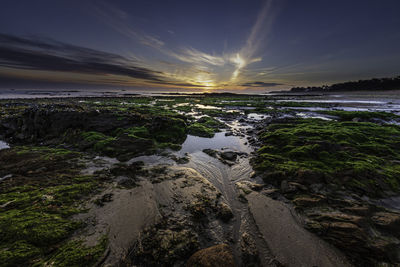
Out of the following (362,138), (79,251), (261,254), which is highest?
(362,138)

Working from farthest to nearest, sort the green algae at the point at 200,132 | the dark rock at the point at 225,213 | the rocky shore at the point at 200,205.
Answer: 1. the green algae at the point at 200,132
2. the dark rock at the point at 225,213
3. the rocky shore at the point at 200,205

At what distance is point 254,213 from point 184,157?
4251 mm

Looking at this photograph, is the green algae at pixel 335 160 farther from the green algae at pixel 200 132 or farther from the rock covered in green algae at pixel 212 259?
the green algae at pixel 200 132

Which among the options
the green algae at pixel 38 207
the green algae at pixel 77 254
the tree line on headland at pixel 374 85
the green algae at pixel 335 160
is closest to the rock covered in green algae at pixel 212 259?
the green algae at pixel 77 254

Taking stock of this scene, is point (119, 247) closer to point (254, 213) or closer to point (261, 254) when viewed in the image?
point (261, 254)

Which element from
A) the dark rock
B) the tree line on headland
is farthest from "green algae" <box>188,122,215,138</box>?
the tree line on headland

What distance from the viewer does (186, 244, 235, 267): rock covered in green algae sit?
2.57m

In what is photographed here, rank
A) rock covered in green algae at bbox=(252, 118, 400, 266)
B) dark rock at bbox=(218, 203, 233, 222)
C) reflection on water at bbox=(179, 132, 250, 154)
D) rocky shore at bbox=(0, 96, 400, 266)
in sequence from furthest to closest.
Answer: reflection on water at bbox=(179, 132, 250, 154), dark rock at bbox=(218, 203, 233, 222), rock covered in green algae at bbox=(252, 118, 400, 266), rocky shore at bbox=(0, 96, 400, 266)

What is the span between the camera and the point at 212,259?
2619mm

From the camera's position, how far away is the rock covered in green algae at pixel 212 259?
8.43ft

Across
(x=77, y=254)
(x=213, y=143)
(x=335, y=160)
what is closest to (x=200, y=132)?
(x=213, y=143)

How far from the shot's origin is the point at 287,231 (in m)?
3.49

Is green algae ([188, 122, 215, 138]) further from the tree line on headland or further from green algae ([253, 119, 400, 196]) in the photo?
the tree line on headland

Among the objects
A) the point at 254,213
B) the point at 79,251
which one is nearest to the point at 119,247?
the point at 79,251
